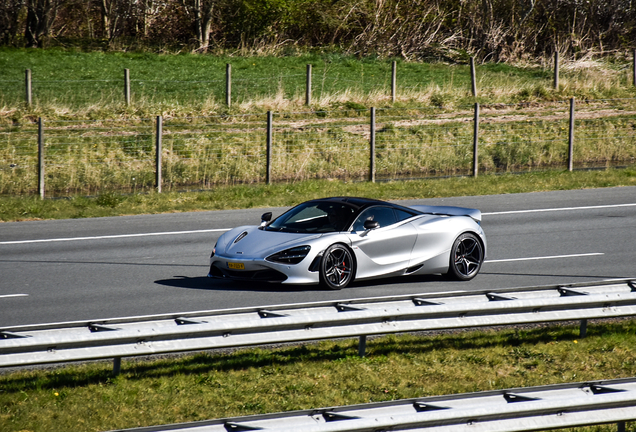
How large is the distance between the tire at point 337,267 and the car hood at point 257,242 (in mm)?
294

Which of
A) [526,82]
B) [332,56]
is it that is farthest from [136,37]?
[526,82]

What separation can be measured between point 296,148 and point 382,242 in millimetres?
15929

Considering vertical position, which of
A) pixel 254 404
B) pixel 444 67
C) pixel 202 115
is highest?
pixel 444 67

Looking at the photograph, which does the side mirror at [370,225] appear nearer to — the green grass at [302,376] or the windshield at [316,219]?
the windshield at [316,219]

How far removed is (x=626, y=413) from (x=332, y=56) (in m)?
37.0

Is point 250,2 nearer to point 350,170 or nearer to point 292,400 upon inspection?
point 350,170

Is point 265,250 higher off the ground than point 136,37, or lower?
lower

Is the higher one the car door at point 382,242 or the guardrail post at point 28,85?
the guardrail post at point 28,85

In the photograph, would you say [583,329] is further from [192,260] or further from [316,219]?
[192,260]

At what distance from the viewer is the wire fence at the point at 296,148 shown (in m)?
23.3

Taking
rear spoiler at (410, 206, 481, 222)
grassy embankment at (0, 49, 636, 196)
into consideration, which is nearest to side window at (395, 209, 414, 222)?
rear spoiler at (410, 206, 481, 222)

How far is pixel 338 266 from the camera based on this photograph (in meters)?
11.0

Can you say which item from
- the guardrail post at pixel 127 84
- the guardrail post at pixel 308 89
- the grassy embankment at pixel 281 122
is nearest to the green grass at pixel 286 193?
the grassy embankment at pixel 281 122

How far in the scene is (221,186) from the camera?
22.6 meters
